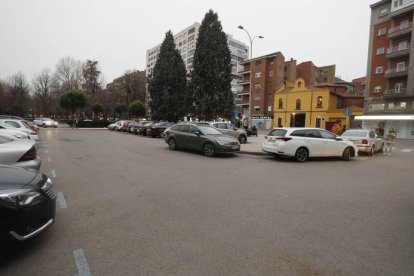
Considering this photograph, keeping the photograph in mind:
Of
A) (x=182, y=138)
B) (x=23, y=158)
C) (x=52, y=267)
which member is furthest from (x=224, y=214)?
(x=182, y=138)

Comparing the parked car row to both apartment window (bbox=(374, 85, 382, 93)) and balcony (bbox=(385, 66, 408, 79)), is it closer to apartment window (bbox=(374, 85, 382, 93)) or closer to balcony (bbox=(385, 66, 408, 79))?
balcony (bbox=(385, 66, 408, 79))

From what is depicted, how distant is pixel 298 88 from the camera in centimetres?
4541

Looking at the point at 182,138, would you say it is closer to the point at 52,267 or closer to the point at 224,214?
the point at 224,214

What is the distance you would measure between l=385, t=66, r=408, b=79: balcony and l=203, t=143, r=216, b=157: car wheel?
33572mm

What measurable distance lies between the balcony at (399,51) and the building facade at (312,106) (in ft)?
32.8

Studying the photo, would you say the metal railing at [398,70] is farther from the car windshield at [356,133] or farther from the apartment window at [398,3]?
the car windshield at [356,133]

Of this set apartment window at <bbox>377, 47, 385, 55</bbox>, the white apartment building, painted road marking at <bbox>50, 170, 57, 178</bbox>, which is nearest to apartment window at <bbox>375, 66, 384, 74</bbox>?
apartment window at <bbox>377, 47, 385, 55</bbox>

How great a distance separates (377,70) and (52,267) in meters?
44.4

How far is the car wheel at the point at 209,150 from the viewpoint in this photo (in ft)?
37.7

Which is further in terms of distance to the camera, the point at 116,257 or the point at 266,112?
the point at 266,112

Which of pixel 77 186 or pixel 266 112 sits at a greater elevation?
pixel 266 112

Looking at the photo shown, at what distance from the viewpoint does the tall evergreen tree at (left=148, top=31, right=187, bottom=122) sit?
3606cm

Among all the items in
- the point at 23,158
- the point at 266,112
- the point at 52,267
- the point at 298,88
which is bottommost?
the point at 52,267

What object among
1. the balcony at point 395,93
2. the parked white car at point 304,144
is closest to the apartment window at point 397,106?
the balcony at point 395,93
